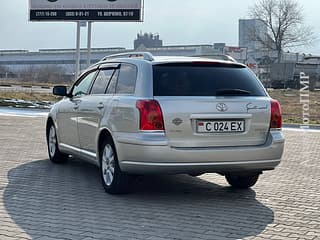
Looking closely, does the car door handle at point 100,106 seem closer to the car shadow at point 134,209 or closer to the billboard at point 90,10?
the car shadow at point 134,209

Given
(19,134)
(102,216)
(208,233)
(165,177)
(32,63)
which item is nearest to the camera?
(208,233)

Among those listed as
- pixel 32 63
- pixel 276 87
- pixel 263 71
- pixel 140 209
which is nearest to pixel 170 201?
pixel 140 209

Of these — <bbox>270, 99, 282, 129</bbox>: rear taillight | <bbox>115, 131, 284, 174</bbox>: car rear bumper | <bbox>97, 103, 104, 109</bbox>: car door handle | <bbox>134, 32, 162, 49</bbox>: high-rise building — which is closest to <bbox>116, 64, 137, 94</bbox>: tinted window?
<bbox>97, 103, 104, 109</bbox>: car door handle

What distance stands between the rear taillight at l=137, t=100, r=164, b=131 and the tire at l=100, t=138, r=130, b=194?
727 mm

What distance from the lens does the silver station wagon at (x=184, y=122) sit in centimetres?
677

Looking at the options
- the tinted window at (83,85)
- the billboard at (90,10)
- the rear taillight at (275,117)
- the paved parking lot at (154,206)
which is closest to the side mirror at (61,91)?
the tinted window at (83,85)

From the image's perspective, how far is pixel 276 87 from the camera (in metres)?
59.1

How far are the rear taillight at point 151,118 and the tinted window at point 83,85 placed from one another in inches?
88.1

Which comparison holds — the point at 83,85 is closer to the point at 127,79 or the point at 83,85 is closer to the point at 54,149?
the point at 54,149

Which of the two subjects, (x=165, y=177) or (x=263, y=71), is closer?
(x=165, y=177)

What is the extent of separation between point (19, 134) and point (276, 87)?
46.6m

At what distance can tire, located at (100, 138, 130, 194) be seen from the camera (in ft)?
23.9

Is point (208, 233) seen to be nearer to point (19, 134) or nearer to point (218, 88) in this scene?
point (218, 88)

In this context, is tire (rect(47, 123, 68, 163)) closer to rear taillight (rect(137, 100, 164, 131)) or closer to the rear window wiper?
rear taillight (rect(137, 100, 164, 131))
